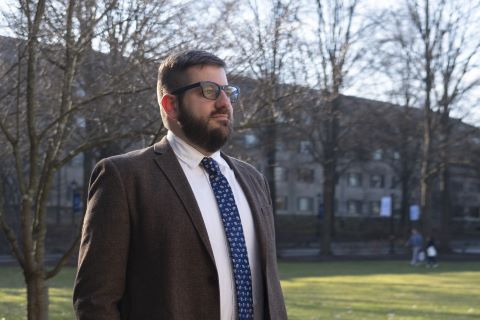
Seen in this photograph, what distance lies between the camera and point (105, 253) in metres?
3.16

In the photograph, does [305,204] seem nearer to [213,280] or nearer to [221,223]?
[221,223]

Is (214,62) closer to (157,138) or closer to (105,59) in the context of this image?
(157,138)

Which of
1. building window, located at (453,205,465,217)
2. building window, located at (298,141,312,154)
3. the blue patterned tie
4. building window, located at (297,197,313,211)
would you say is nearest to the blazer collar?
the blue patterned tie

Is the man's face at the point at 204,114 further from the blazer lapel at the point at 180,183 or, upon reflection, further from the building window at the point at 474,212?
the building window at the point at 474,212

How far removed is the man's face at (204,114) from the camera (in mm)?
3340

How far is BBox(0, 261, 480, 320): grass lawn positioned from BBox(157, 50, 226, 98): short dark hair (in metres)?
11.1

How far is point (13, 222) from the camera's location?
129 feet

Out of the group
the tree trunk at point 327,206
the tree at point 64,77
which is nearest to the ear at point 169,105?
the tree at point 64,77

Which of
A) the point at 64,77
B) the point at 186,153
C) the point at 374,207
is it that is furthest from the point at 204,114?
the point at 374,207

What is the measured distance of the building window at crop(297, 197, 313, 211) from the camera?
88025 millimetres

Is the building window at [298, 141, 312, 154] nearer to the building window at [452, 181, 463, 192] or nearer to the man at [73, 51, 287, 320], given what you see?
the building window at [452, 181, 463, 192]

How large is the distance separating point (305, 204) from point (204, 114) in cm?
8600

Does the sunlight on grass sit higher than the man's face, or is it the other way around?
the man's face

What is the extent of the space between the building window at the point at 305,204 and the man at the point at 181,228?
8477cm
